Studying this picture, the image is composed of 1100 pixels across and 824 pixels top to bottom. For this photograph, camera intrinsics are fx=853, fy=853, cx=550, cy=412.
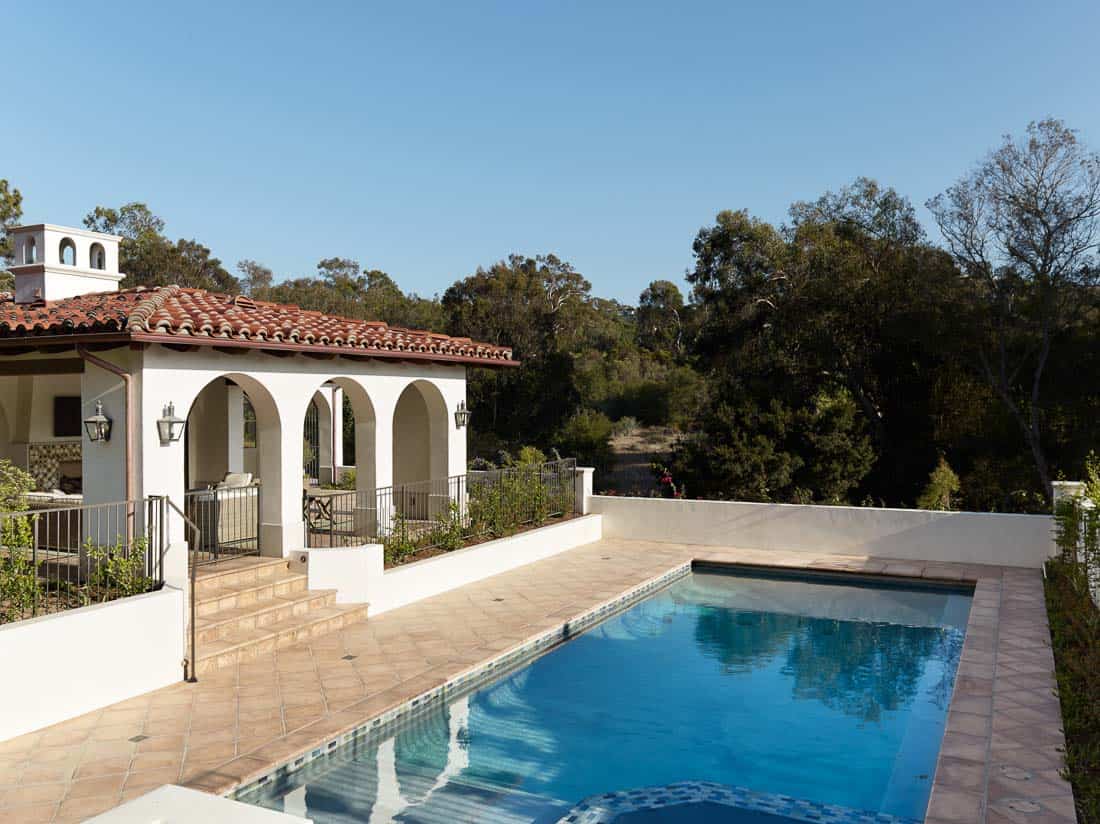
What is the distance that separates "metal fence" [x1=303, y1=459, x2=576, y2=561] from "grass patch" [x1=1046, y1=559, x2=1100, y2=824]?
819 centimetres

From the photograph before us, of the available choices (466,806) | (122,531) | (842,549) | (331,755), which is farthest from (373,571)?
(842,549)

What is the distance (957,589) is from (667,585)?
460 cm

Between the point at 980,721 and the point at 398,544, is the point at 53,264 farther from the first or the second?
the point at 980,721

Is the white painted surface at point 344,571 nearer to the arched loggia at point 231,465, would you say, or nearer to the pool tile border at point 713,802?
the arched loggia at point 231,465

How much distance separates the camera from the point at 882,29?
19.0 m

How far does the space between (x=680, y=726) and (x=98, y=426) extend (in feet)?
23.0

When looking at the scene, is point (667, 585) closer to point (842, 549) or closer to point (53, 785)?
point (842, 549)

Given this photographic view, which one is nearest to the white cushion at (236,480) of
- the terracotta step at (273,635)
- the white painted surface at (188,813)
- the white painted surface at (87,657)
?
the terracotta step at (273,635)

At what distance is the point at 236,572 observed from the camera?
10.4 meters

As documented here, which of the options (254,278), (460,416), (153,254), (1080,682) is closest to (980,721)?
(1080,682)

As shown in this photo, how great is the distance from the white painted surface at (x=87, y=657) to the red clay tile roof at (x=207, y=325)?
2.90m

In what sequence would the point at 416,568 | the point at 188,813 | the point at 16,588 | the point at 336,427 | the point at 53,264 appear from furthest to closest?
the point at 336,427, the point at 53,264, the point at 416,568, the point at 16,588, the point at 188,813

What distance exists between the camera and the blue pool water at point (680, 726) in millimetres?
6754

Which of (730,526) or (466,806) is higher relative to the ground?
(730,526)
